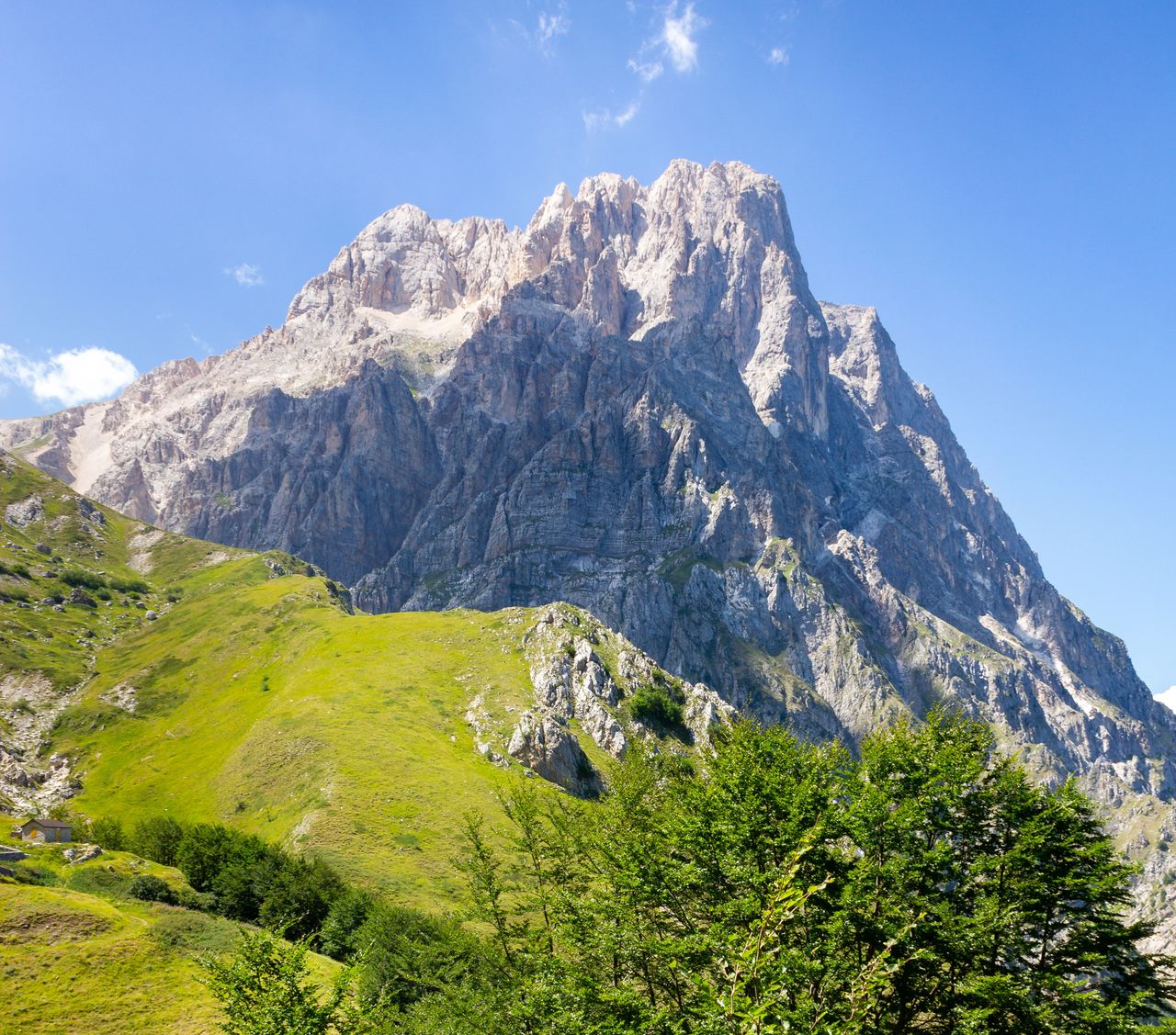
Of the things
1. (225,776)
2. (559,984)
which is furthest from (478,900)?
(225,776)

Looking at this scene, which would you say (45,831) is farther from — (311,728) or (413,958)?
(413,958)

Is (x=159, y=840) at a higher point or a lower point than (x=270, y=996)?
lower

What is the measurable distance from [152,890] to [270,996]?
137 feet

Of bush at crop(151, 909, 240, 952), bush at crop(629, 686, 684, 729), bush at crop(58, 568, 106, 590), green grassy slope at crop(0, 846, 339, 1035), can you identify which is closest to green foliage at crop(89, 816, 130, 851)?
green grassy slope at crop(0, 846, 339, 1035)

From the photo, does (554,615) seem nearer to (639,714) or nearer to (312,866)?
(639,714)

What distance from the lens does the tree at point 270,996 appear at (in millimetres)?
24594

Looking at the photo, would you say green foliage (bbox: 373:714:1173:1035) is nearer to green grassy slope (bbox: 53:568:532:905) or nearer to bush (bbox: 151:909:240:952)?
bush (bbox: 151:909:240:952)

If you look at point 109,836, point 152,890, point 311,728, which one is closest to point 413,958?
point 152,890

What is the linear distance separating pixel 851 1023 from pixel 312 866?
64.0 metres

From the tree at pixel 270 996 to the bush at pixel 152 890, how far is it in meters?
34.8

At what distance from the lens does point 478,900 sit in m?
35.8

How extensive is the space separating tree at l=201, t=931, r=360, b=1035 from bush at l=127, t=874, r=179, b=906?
3480cm

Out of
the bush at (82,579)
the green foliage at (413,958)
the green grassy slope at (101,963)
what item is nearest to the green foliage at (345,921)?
the green foliage at (413,958)

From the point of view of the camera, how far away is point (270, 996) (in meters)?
26.1
